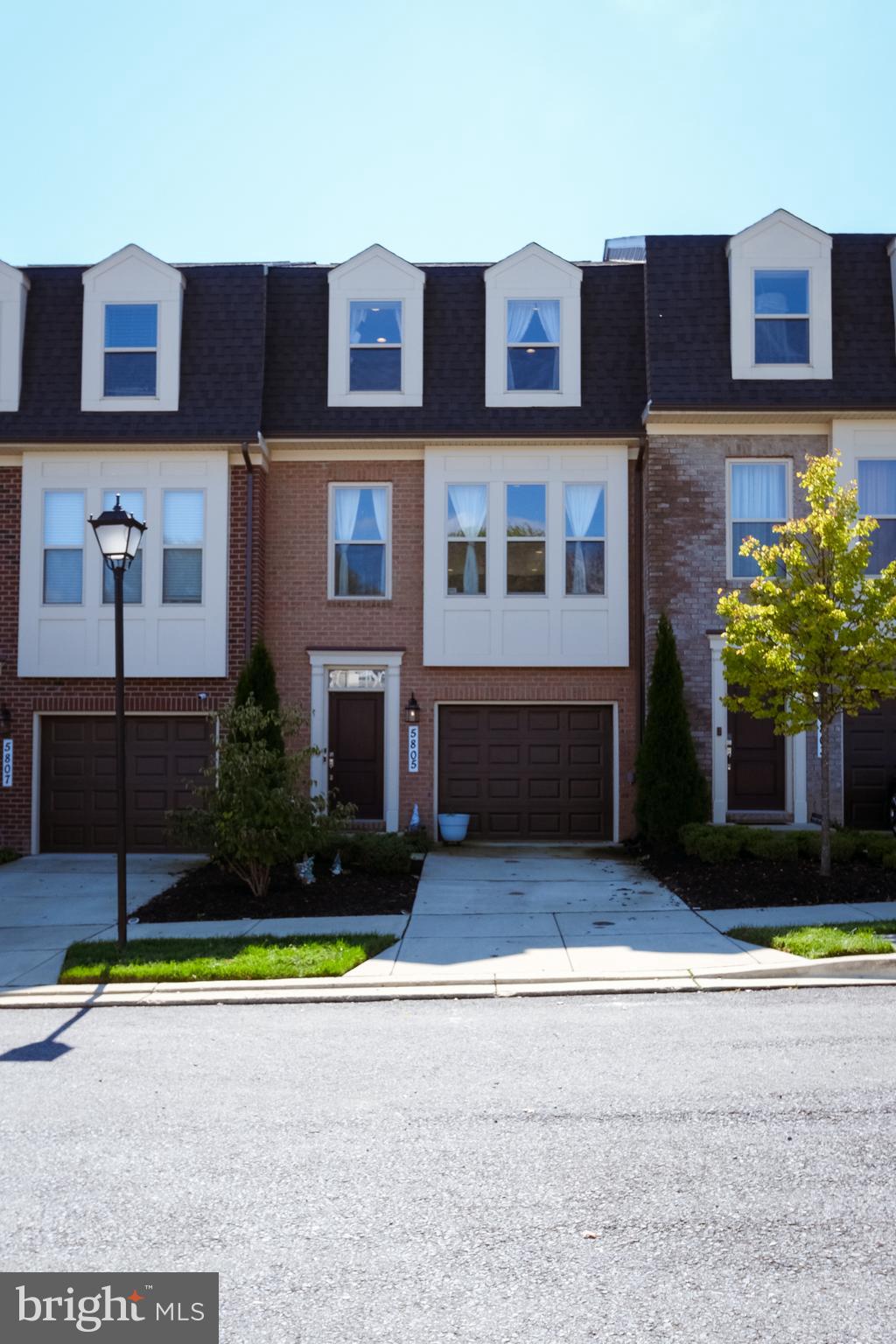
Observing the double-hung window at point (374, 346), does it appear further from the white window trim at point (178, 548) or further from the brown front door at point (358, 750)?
the brown front door at point (358, 750)

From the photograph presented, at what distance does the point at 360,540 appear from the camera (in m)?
16.6

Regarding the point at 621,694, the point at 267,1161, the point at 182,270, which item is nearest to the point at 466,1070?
the point at 267,1161

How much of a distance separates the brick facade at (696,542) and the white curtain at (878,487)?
0.68 meters

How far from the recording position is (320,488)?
1659 cm

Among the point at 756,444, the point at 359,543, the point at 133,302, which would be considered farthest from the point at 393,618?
the point at 133,302

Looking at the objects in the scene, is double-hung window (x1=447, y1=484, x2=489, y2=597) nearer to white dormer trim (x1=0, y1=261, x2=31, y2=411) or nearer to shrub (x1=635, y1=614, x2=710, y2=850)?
shrub (x1=635, y1=614, x2=710, y2=850)

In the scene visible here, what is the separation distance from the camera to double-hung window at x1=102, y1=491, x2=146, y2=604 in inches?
635

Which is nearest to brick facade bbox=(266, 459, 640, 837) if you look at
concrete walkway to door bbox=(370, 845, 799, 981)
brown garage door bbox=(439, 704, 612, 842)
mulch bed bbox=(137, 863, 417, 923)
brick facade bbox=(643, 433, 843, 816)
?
brown garage door bbox=(439, 704, 612, 842)

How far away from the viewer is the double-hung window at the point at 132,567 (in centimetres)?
1612

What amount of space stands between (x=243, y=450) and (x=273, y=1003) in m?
9.79

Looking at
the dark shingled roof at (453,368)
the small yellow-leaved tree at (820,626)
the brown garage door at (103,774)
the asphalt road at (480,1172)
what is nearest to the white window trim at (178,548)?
the dark shingled roof at (453,368)

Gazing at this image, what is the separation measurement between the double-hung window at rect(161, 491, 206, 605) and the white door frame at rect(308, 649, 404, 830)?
2.09 m

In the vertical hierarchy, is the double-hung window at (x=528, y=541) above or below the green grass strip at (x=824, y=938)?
above

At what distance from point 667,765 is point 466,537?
459 cm
